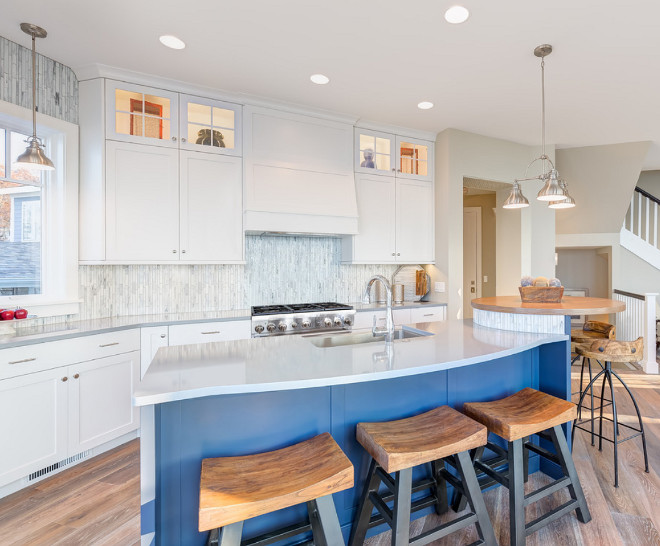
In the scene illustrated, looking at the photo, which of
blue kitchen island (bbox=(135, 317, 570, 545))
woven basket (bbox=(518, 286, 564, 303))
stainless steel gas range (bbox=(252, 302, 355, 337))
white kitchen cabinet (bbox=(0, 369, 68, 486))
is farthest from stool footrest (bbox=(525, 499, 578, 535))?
white kitchen cabinet (bbox=(0, 369, 68, 486))

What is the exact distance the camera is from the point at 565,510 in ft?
5.97

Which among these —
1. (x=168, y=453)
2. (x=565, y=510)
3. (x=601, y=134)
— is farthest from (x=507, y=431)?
(x=601, y=134)

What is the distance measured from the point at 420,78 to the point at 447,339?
216cm

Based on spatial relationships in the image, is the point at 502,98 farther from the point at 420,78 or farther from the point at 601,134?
the point at 601,134

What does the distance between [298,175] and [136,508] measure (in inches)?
109

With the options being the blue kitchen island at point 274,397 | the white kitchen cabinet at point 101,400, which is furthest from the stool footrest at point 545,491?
the white kitchen cabinet at point 101,400

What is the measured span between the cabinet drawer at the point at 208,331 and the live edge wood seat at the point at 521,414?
6.29ft

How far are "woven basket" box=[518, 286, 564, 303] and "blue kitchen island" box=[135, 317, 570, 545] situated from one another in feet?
1.03

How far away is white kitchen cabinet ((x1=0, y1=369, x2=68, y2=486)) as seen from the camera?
6.81 feet

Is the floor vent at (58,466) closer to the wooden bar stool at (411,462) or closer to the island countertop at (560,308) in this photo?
the wooden bar stool at (411,462)

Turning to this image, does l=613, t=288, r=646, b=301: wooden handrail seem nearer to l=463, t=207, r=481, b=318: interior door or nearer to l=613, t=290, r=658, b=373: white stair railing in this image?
l=613, t=290, r=658, b=373: white stair railing

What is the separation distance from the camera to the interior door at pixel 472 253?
19.2ft

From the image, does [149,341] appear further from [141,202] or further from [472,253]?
[472,253]

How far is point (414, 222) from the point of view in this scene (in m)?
4.23
